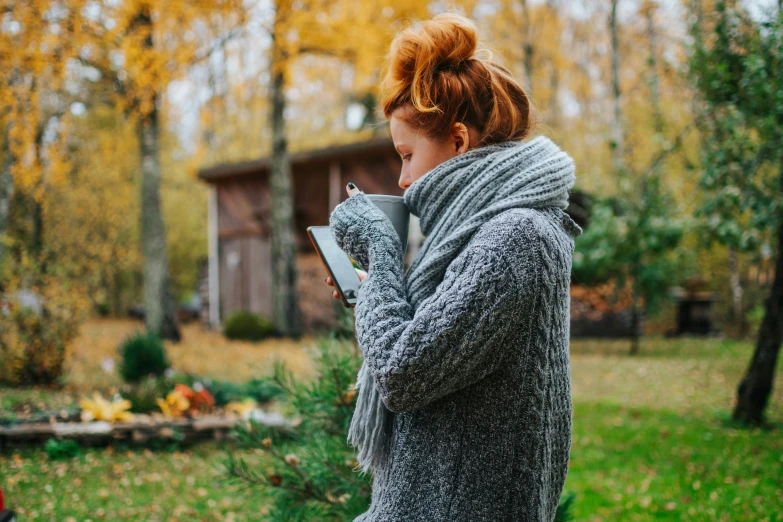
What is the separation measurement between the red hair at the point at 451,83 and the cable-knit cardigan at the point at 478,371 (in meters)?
0.23

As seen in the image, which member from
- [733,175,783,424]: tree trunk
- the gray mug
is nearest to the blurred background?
[733,175,783,424]: tree trunk

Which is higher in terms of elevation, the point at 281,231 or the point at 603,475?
the point at 281,231

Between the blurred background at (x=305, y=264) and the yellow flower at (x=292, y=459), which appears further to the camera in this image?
the blurred background at (x=305, y=264)

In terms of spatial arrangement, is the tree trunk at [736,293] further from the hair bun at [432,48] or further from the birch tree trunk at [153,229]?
the hair bun at [432,48]

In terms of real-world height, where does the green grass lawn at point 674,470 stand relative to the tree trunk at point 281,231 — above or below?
below

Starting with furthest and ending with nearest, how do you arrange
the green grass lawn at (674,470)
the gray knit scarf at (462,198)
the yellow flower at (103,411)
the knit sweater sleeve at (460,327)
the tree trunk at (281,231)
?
the tree trunk at (281,231) → the yellow flower at (103,411) → the green grass lawn at (674,470) → the gray knit scarf at (462,198) → the knit sweater sleeve at (460,327)

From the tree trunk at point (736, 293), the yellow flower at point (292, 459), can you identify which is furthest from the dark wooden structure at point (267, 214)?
the yellow flower at point (292, 459)

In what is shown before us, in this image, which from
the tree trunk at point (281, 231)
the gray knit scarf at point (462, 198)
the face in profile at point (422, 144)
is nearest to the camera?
the gray knit scarf at point (462, 198)

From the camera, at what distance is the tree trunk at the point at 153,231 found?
420 inches

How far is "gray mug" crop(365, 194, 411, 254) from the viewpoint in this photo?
1.46 m

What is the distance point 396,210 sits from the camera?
4.88ft

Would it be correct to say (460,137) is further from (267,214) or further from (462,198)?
(267,214)

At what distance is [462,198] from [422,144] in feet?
0.56

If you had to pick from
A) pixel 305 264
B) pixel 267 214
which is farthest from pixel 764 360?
pixel 267 214
